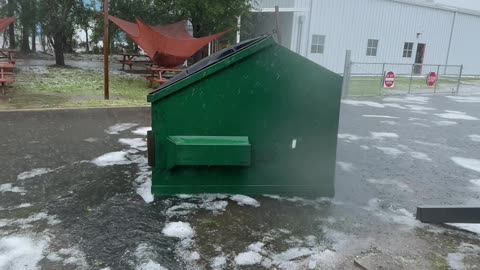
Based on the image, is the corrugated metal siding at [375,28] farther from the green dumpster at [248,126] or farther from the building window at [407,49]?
the green dumpster at [248,126]

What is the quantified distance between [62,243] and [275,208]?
74.3 inches

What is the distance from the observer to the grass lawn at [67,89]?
908 cm

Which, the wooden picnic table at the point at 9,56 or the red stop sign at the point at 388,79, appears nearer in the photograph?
the wooden picnic table at the point at 9,56

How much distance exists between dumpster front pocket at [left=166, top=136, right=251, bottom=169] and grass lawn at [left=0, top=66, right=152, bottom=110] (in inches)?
226

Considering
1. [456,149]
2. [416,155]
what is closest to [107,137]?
[416,155]

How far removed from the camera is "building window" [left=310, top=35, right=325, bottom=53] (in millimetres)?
18875

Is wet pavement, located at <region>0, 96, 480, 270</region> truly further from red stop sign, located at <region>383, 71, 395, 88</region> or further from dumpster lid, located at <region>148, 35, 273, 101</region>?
red stop sign, located at <region>383, 71, 395, 88</region>

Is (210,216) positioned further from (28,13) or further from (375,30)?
(375,30)

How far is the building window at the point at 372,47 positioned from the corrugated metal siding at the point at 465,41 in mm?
5911

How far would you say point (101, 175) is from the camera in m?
4.66

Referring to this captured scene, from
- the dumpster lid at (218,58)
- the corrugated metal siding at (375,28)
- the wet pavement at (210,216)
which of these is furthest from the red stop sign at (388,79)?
the dumpster lid at (218,58)

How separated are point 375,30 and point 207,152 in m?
18.7

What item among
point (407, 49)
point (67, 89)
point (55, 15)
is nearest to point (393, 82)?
point (407, 49)

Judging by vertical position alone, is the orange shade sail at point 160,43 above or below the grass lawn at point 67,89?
above
